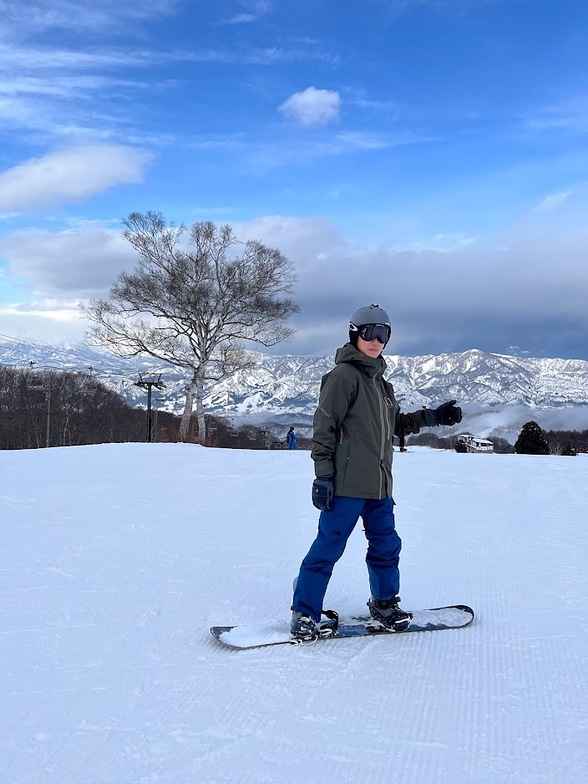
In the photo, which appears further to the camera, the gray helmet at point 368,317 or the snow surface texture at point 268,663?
the gray helmet at point 368,317

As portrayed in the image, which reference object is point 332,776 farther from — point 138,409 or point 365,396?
point 138,409

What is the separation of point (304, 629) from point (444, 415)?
59.5 inches

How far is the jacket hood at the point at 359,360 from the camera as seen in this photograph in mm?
3457

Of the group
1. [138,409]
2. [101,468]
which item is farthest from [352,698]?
[138,409]

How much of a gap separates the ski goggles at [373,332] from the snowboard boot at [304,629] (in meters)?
1.52

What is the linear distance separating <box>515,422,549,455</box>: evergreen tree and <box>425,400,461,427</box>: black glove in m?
32.0

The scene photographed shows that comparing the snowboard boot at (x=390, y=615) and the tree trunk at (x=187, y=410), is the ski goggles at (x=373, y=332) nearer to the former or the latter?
the snowboard boot at (x=390, y=615)


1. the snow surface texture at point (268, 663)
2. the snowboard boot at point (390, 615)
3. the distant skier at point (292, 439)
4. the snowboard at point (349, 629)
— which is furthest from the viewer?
the distant skier at point (292, 439)

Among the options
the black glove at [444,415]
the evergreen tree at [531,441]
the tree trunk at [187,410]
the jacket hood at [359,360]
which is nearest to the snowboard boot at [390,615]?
the black glove at [444,415]

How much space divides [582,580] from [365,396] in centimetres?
233

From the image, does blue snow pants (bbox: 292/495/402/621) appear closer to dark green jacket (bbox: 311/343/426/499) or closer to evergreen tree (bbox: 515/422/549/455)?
dark green jacket (bbox: 311/343/426/499)

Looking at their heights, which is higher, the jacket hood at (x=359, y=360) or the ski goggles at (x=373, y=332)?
the ski goggles at (x=373, y=332)

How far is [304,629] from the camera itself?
3.37 meters

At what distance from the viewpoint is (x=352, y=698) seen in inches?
106
